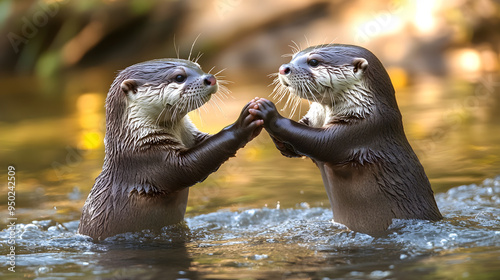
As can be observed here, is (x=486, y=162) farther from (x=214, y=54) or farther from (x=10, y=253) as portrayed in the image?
(x=214, y=54)

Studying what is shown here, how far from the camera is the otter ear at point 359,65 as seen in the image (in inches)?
184

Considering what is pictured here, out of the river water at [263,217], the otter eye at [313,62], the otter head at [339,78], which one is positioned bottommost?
the river water at [263,217]

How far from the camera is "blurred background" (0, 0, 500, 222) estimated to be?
683 cm

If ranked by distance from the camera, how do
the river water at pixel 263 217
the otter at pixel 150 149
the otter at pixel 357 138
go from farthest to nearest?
1. the otter at pixel 150 149
2. the otter at pixel 357 138
3. the river water at pixel 263 217

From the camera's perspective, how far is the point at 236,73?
49.3ft

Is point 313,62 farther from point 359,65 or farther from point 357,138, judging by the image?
point 357,138

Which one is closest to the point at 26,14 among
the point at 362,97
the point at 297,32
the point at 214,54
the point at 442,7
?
the point at 214,54

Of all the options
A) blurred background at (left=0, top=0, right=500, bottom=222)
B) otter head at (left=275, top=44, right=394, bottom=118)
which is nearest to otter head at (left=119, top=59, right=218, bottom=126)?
otter head at (left=275, top=44, right=394, bottom=118)

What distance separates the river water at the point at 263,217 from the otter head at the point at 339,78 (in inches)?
32.0

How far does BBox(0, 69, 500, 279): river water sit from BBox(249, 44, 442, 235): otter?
0.17 metres

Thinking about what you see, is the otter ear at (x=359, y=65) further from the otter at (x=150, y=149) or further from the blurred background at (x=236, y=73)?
the blurred background at (x=236, y=73)

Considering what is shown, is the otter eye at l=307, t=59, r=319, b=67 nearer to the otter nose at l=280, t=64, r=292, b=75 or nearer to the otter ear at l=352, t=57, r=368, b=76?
the otter nose at l=280, t=64, r=292, b=75

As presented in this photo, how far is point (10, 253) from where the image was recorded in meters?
4.71

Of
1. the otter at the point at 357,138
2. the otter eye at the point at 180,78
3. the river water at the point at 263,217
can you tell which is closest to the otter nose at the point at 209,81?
the otter eye at the point at 180,78
